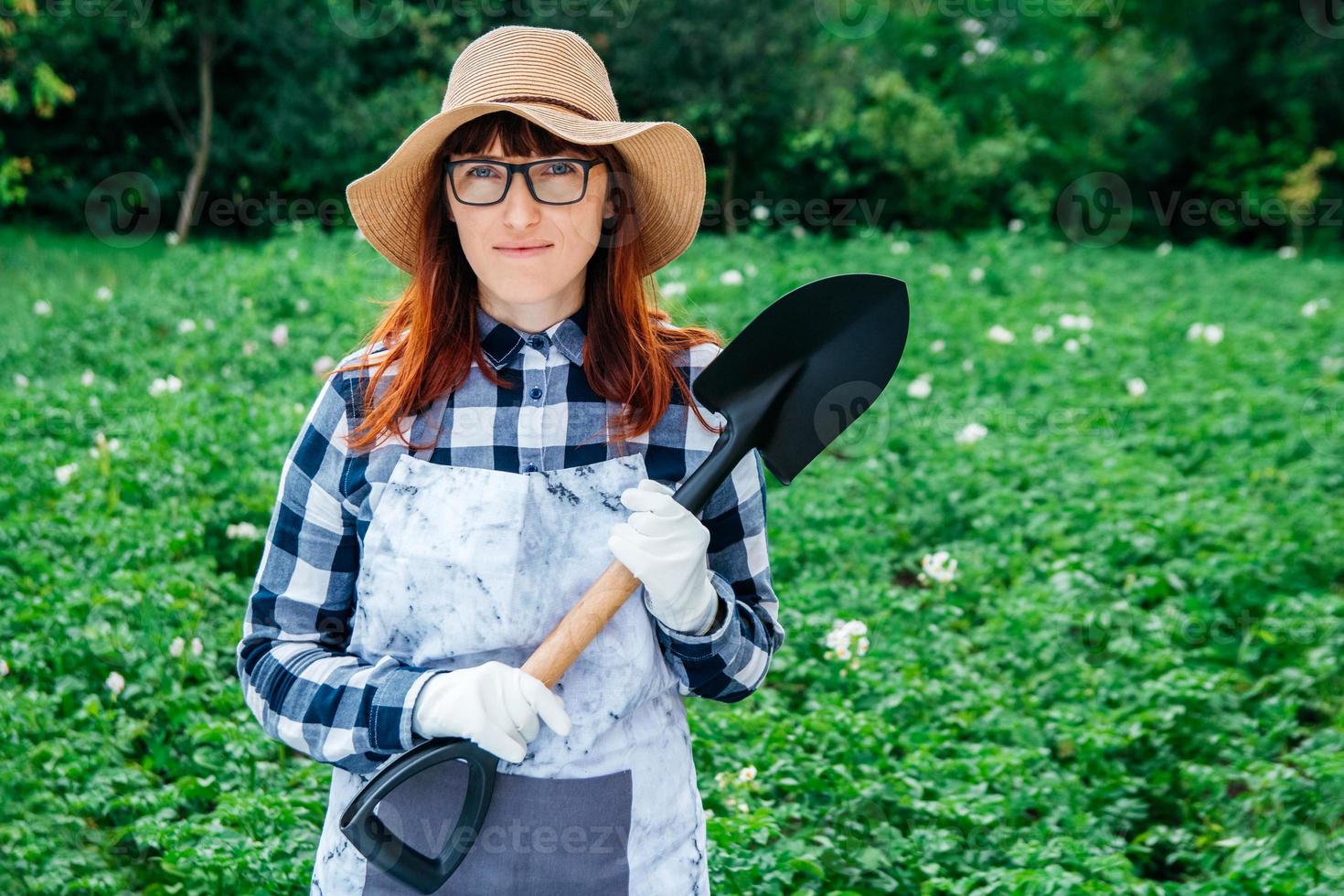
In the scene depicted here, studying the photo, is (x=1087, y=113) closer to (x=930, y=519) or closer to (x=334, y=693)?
(x=930, y=519)

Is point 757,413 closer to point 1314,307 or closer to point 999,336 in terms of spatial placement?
point 999,336

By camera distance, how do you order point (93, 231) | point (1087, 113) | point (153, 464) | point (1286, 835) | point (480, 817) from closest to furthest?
1. point (480, 817)
2. point (1286, 835)
3. point (153, 464)
4. point (93, 231)
5. point (1087, 113)

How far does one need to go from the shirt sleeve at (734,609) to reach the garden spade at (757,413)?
0.06m

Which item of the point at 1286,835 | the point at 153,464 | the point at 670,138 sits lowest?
the point at 1286,835

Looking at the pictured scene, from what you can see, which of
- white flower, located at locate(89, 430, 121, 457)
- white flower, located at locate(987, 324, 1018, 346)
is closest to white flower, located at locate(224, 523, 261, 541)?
white flower, located at locate(89, 430, 121, 457)

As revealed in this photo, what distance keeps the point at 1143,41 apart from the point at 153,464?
18.3 m

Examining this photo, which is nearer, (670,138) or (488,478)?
(488,478)

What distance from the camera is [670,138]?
1.62m

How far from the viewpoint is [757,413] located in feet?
5.40

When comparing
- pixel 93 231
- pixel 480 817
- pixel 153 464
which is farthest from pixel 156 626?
pixel 93 231

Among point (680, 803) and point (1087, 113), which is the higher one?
point (1087, 113)

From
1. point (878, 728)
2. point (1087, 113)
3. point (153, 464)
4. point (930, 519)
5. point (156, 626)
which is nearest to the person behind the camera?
point (878, 728)

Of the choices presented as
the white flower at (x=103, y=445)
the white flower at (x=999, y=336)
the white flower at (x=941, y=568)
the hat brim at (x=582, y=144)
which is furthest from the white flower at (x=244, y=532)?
the white flower at (x=999, y=336)

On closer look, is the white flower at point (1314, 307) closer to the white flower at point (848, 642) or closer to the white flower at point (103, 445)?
the white flower at point (848, 642)
